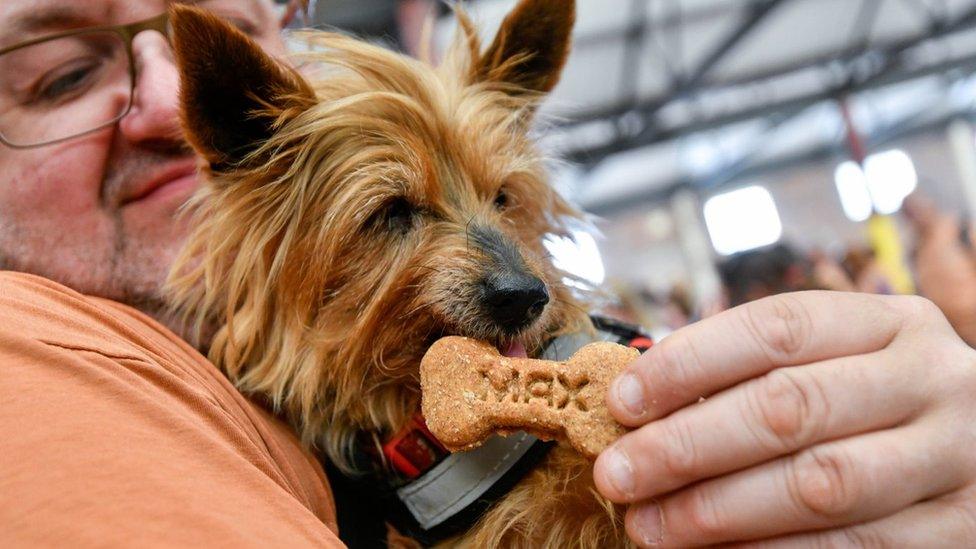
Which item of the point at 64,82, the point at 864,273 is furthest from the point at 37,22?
the point at 864,273

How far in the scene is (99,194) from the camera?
1.64m

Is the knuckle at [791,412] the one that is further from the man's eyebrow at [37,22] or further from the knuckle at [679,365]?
the man's eyebrow at [37,22]

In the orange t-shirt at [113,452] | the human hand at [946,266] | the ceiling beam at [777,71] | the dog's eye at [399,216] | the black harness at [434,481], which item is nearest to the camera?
the orange t-shirt at [113,452]

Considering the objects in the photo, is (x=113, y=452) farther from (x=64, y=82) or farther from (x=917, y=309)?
(x=64, y=82)

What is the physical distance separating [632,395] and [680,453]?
3.6 inches

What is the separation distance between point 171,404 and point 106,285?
0.84 m

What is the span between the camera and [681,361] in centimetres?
88

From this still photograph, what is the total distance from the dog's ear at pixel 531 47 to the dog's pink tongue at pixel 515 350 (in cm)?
73

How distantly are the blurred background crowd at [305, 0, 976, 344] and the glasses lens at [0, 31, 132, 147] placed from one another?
0.67 meters

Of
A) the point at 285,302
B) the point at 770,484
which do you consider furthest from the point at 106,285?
the point at 770,484

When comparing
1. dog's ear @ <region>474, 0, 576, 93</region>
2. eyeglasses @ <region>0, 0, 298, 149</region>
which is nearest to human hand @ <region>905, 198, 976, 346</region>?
dog's ear @ <region>474, 0, 576, 93</region>

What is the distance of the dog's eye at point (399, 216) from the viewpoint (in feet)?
5.17

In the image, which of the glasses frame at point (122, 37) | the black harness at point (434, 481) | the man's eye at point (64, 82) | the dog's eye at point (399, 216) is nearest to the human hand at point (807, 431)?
the black harness at point (434, 481)

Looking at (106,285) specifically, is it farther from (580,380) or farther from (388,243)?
(580,380)
